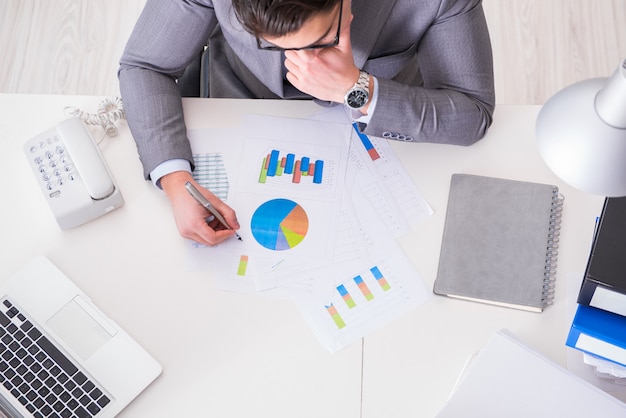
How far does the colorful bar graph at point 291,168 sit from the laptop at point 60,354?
1.32 feet

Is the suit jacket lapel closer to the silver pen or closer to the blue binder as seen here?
the silver pen

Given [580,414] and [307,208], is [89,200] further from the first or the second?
[580,414]

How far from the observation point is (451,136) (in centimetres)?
126

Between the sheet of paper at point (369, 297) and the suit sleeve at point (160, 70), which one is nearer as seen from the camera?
the sheet of paper at point (369, 297)

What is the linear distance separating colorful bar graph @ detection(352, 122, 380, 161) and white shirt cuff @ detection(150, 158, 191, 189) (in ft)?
1.14

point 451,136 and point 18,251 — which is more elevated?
point 18,251

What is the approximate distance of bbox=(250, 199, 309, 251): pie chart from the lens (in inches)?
47.6

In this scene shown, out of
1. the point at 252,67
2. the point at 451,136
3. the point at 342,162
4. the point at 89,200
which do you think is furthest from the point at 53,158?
the point at 451,136

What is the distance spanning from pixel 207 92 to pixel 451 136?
62cm

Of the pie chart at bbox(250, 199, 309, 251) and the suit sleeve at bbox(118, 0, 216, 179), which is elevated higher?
the suit sleeve at bbox(118, 0, 216, 179)

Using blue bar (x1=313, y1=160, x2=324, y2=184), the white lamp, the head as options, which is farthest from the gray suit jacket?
the white lamp

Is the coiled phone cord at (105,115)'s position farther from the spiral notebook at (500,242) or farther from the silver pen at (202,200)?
the spiral notebook at (500,242)

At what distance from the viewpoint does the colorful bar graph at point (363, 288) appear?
1.17 m

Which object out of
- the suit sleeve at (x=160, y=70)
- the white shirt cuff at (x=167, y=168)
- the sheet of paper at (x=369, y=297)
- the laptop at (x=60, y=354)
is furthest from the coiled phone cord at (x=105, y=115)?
the sheet of paper at (x=369, y=297)
